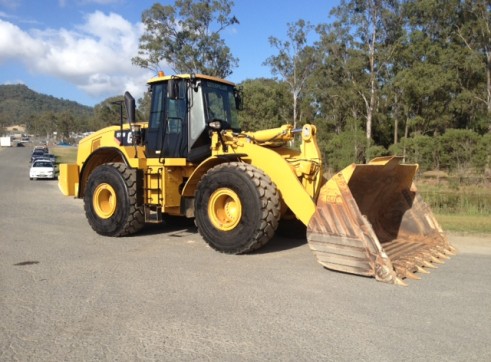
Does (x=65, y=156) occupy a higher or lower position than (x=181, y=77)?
lower

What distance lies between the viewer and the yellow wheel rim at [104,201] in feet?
31.3

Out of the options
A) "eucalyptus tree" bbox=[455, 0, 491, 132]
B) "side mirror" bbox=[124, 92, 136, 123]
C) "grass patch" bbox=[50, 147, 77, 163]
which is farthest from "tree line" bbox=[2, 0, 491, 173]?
"side mirror" bbox=[124, 92, 136, 123]

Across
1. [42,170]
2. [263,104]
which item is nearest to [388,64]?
[263,104]

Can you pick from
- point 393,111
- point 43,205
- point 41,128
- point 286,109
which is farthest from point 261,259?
point 41,128

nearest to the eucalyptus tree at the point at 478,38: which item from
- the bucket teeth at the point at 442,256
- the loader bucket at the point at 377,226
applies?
the loader bucket at the point at 377,226

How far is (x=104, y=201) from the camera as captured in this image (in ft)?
32.3

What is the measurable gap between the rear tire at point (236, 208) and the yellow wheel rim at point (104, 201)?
236cm

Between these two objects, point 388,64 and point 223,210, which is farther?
point 388,64

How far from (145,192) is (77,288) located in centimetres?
350

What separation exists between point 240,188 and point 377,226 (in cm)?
250

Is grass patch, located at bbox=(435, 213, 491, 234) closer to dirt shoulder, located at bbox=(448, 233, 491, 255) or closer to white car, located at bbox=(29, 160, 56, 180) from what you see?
dirt shoulder, located at bbox=(448, 233, 491, 255)

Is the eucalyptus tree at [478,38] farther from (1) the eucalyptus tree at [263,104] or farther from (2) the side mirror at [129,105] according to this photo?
(2) the side mirror at [129,105]

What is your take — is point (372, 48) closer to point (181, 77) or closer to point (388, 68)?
point (388, 68)

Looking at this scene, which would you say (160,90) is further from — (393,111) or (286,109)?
(286,109)
